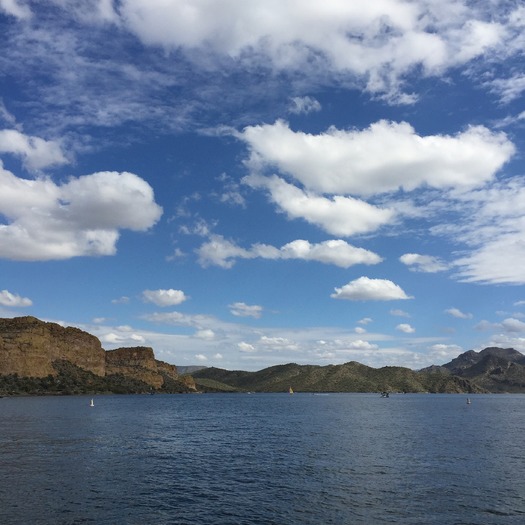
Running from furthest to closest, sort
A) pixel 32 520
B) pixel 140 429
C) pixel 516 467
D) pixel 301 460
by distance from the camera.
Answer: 1. pixel 140 429
2. pixel 301 460
3. pixel 516 467
4. pixel 32 520

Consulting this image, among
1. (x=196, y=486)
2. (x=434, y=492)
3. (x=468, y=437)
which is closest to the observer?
(x=434, y=492)

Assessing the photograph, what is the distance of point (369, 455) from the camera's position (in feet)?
204

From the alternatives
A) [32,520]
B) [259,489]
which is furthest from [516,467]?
[32,520]

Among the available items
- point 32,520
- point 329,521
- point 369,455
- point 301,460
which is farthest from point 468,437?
point 32,520

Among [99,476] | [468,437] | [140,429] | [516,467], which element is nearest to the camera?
[99,476]

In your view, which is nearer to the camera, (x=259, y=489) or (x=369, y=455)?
(x=259, y=489)

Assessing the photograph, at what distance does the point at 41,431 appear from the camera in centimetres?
8762

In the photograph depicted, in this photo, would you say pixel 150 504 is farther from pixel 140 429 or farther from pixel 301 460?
pixel 140 429

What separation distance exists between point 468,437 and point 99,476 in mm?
62800

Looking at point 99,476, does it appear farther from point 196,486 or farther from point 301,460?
A: point 301,460

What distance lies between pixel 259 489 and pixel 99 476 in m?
16.3

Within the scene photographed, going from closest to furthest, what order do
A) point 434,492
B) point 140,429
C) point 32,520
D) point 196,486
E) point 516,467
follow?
point 32,520 → point 434,492 → point 196,486 → point 516,467 → point 140,429

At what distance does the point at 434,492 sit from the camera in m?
42.3

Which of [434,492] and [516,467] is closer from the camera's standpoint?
[434,492]
